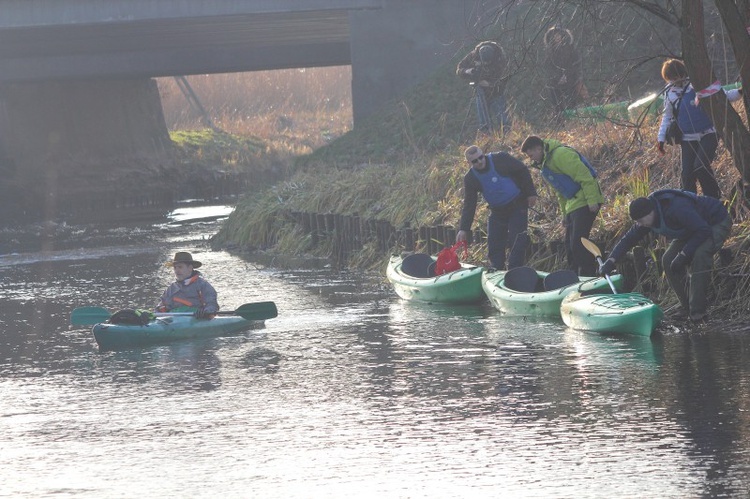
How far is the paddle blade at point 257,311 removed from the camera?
14.5 meters

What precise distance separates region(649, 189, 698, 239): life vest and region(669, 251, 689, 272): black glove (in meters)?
0.17

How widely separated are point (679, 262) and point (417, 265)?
5336mm

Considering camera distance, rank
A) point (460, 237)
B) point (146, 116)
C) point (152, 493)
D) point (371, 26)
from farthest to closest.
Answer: point (146, 116) < point (371, 26) < point (460, 237) < point (152, 493)

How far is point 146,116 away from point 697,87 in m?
34.5

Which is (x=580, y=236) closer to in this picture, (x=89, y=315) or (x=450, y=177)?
(x=89, y=315)

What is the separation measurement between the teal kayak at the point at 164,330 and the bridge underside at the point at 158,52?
75.6 ft

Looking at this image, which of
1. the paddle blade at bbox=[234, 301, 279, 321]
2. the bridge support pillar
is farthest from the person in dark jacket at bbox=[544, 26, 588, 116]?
the bridge support pillar

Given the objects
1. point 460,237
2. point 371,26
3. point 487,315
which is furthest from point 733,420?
point 371,26

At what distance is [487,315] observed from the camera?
14898mm

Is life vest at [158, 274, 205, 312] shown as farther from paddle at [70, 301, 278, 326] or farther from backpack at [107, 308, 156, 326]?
backpack at [107, 308, 156, 326]

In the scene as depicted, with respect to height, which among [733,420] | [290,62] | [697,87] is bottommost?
[733,420]

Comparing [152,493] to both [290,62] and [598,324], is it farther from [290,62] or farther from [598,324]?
[290,62]

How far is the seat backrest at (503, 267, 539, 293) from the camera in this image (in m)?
14.8

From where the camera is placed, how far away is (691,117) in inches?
537
